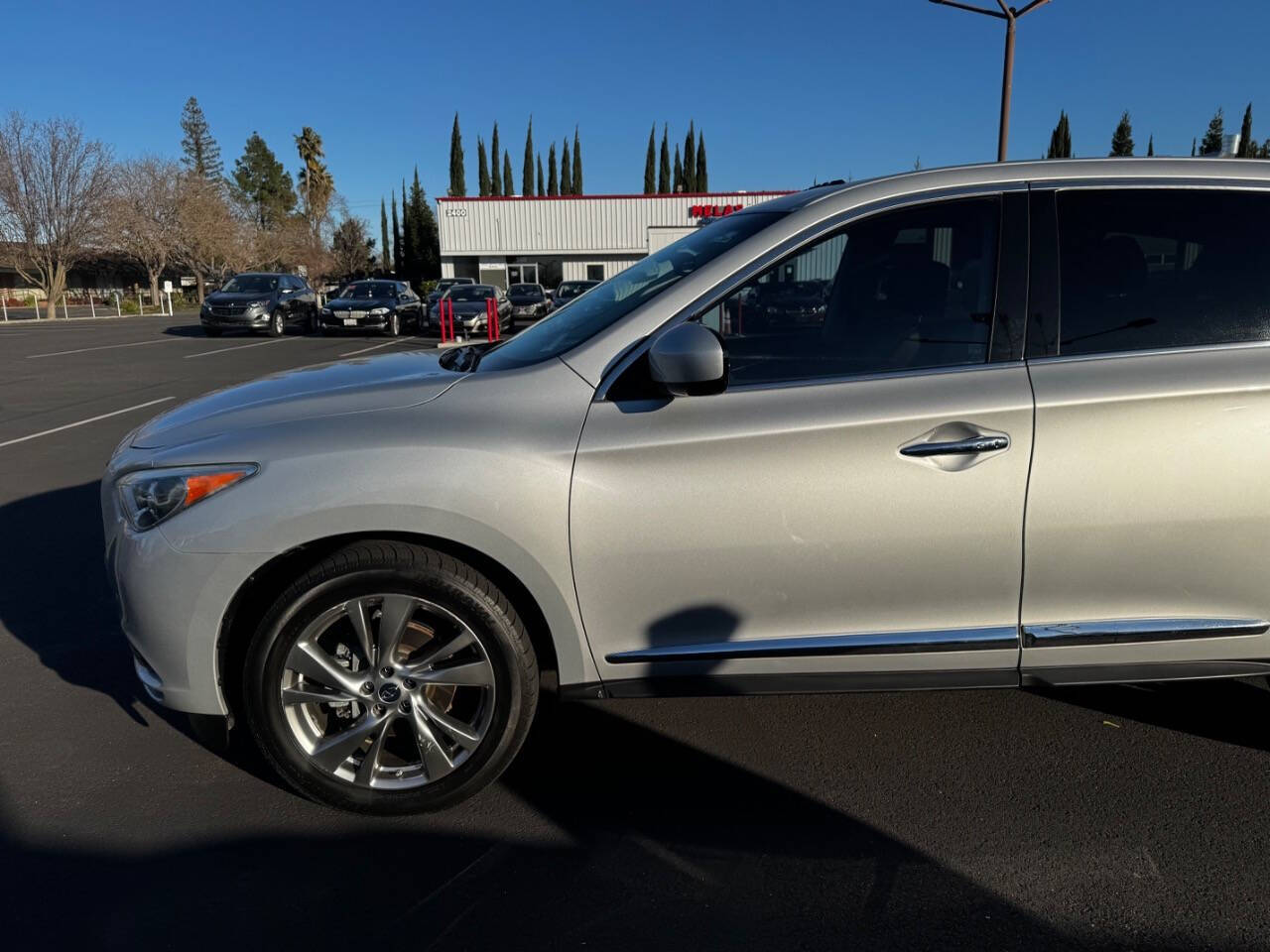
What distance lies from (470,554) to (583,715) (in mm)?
1144

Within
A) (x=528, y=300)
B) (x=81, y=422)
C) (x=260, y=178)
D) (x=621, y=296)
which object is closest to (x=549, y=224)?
(x=528, y=300)

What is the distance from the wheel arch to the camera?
8.75 ft

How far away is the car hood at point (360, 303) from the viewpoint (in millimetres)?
24281

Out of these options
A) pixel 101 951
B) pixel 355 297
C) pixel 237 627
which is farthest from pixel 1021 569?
pixel 355 297

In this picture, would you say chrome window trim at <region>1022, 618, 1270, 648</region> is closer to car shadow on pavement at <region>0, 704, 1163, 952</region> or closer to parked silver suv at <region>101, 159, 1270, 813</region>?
parked silver suv at <region>101, 159, 1270, 813</region>

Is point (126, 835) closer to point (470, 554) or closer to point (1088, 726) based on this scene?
→ point (470, 554)

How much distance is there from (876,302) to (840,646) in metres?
1.08

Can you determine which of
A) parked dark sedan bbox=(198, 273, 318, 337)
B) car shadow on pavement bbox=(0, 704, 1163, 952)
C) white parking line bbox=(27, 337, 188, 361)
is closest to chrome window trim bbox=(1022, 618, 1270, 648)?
car shadow on pavement bbox=(0, 704, 1163, 952)

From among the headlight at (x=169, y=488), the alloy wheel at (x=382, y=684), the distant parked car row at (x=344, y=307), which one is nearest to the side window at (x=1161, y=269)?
the alloy wheel at (x=382, y=684)

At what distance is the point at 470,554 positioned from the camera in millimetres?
2688

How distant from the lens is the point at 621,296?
10.6 feet

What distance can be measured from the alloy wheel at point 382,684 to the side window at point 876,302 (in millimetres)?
1186

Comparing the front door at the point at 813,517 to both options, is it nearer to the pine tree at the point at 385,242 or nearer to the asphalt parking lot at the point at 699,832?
the asphalt parking lot at the point at 699,832

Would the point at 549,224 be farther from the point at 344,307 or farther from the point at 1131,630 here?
the point at 1131,630
